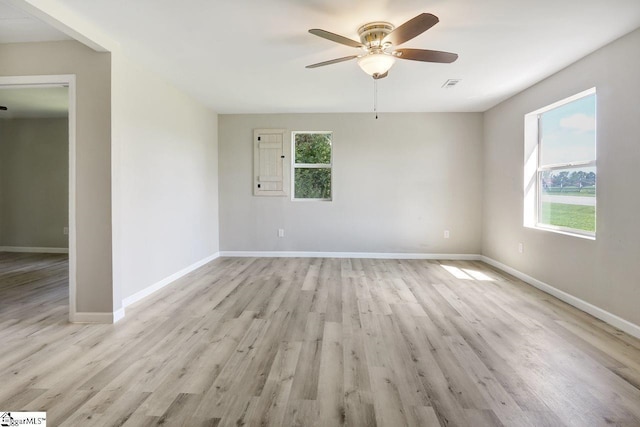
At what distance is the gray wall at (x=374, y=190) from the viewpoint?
208 inches

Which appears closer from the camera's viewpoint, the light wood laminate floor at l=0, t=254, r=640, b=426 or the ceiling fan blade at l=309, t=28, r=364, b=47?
the light wood laminate floor at l=0, t=254, r=640, b=426

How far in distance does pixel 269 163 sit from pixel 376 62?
3.30 metres

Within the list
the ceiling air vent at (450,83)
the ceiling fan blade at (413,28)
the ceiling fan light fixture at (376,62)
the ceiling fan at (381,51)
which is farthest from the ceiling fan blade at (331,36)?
the ceiling air vent at (450,83)

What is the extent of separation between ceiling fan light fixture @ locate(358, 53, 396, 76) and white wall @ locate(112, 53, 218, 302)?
7.14ft

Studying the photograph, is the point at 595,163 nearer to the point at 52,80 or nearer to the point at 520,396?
the point at 520,396

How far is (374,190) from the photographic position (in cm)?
539

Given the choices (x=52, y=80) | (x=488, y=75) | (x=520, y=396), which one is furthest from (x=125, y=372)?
(x=488, y=75)

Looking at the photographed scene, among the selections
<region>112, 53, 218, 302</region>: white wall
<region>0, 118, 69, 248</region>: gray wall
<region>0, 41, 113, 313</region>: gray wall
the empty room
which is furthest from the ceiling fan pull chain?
<region>0, 118, 69, 248</region>: gray wall

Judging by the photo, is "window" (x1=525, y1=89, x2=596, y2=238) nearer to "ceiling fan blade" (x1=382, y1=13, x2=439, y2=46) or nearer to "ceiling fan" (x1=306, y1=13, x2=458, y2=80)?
"ceiling fan" (x1=306, y1=13, x2=458, y2=80)

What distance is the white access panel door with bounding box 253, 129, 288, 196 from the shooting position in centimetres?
541

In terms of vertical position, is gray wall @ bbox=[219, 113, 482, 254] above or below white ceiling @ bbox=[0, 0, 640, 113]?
below

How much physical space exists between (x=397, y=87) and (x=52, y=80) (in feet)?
11.7

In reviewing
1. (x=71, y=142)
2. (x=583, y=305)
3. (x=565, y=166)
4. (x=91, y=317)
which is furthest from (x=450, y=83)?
(x=91, y=317)

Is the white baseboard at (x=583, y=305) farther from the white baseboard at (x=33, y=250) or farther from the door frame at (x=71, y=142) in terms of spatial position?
the white baseboard at (x=33, y=250)
